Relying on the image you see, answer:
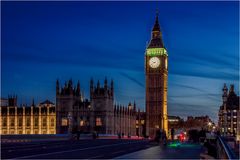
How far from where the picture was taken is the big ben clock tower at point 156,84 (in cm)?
12519

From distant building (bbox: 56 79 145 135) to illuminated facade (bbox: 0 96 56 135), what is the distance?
7.70 feet

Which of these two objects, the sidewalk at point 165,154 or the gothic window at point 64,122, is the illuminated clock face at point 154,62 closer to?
the gothic window at point 64,122

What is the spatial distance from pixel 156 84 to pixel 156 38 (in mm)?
14466

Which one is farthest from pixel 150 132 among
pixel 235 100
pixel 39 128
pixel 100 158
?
pixel 100 158

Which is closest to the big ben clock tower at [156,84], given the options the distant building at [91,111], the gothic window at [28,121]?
the distant building at [91,111]

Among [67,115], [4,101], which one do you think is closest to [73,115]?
[67,115]

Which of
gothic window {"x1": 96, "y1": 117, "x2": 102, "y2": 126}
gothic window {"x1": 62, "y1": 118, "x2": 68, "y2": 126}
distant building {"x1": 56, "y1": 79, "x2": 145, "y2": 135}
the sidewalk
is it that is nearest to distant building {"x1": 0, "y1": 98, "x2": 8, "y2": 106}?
distant building {"x1": 56, "y1": 79, "x2": 145, "y2": 135}

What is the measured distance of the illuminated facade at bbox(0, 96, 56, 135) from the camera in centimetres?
10800

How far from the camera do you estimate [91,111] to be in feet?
347

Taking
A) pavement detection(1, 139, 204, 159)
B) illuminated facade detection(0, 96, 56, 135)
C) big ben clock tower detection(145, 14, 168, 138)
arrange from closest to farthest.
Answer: pavement detection(1, 139, 204, 159) < illuminated facade detection(0, 96, 56, 135) < big ben clock tower detection(145, 14, 168, 138)

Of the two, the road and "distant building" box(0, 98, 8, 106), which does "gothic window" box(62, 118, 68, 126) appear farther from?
the road

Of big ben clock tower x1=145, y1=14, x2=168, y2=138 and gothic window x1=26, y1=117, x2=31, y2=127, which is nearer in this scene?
gothic window x1=26, y1=117, x2=31, y2=127

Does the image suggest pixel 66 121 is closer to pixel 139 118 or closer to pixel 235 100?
pixel 139 118

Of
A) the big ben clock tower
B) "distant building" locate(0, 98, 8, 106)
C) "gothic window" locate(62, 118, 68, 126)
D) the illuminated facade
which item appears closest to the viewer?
"gothic window" locate(62, 118, 68, 126)
